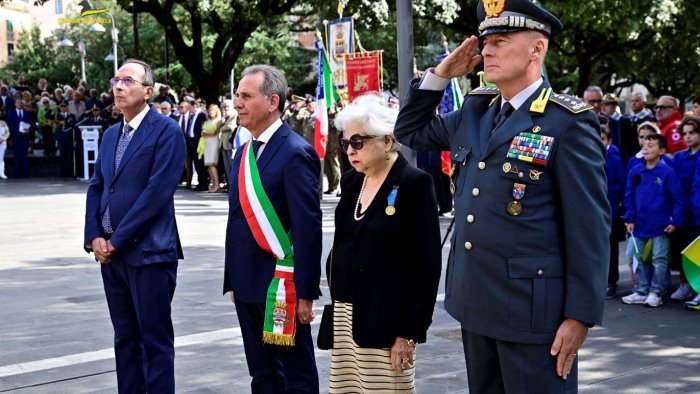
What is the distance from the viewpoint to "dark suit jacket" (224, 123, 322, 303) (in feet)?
15.2

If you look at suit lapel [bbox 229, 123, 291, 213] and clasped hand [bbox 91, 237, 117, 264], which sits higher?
suit lapel [bbox 229, 123, 291, 213]

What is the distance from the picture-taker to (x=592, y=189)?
317 centimetres

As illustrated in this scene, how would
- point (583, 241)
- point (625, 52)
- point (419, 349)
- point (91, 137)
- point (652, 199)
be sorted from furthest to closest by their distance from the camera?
point (625, 52)
point (91, 137)
point (652, 199)
point (419, 349)
point (583, 241)

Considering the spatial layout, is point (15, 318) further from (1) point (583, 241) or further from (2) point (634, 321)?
(1) point (583, 241)

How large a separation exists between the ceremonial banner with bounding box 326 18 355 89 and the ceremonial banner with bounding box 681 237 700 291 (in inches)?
303

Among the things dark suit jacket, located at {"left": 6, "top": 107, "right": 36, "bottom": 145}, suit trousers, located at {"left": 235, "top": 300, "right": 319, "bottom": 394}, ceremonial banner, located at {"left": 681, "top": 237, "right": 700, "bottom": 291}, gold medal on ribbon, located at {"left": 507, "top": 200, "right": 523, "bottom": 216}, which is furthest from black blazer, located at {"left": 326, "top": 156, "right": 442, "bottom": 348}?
dark suit jacket, located at {"left": 6, "top": 107, "right": 36, "bottom": 145}

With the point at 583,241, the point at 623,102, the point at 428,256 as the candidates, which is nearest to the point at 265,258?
the point at 428,256

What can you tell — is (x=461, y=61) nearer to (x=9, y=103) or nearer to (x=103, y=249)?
(x=103, y=249)

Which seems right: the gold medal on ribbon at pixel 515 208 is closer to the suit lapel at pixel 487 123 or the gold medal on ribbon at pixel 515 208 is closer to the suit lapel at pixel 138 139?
the suit lapel at pixel 487 123

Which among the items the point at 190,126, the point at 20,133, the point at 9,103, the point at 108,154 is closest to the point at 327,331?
the point at 108,154

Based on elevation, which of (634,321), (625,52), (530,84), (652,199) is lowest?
(634,321)

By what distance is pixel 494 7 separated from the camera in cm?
331

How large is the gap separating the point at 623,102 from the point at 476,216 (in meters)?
64.8

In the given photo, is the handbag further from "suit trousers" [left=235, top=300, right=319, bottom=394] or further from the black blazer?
"suit trousers" [left=235, top=300, right=319, bottom=394]
